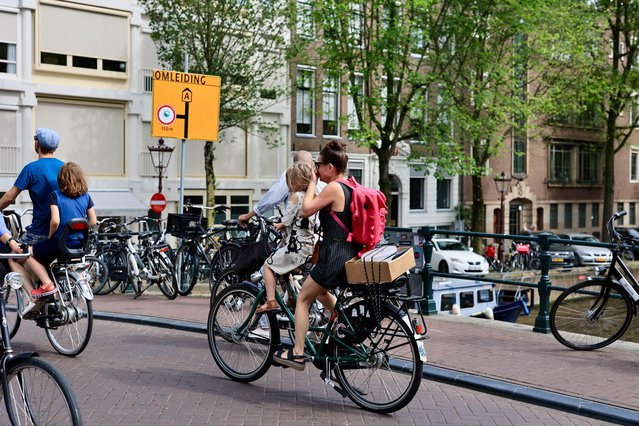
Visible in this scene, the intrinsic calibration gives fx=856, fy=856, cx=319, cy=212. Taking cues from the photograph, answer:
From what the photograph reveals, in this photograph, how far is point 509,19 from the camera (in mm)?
26844

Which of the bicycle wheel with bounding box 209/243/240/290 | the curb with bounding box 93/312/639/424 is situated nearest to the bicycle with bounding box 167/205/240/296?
the bicycle wheel with bounding box 209/243/240/290

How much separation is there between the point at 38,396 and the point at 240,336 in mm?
2797

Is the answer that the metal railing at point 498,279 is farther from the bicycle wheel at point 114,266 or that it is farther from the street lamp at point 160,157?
the street lamp at point 160,157

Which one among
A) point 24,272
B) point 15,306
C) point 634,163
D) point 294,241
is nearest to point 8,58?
point 15,306

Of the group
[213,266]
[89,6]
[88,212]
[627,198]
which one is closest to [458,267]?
[89,6]

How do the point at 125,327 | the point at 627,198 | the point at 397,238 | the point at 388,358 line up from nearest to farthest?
the point at 388,358, the point at 125,327, the point at 397,238, the point at 627,198

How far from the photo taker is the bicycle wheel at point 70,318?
24.5ft

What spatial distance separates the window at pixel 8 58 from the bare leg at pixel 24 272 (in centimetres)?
2121

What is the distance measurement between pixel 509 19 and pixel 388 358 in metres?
22.7

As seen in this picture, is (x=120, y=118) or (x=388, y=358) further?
(x=120, y=118)

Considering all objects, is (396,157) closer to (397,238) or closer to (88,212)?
(397,238)

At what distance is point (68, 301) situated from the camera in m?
7.57

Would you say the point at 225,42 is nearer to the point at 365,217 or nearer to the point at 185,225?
the point at 185,225

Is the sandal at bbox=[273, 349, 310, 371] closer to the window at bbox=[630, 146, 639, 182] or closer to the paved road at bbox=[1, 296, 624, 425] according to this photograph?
the paved road at bbox=[1, 296, 624, 425]
